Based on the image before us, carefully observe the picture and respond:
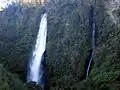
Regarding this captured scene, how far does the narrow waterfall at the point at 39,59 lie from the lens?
2047cm

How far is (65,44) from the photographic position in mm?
19812

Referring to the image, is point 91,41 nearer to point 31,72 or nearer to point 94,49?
point 94,49

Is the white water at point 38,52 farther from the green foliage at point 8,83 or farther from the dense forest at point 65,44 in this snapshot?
Answer: the green foliage at point 8,83

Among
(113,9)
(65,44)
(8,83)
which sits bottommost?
(8,83)

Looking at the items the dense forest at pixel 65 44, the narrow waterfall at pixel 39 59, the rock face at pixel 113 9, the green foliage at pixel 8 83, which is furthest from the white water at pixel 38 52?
the rock face at pixel 113 9

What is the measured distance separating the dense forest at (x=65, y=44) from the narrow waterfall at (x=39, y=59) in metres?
0.39

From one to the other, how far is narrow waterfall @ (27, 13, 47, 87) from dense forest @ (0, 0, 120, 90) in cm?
39

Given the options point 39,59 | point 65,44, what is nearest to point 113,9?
point 65,44

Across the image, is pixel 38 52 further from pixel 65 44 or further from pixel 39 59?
pixel 65 44

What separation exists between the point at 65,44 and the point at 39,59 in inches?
89.5

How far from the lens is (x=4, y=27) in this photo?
78.8ft

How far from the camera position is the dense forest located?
52.2 feet

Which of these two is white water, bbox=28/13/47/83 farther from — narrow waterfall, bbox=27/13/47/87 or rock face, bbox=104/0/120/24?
rock face, bbox=104/0/120/24

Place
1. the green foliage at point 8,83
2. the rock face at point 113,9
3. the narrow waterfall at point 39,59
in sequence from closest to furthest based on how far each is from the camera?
1. the green foliage at point 8,83
2. the rock face at point 113,9
3. the narrow waterfall at point 39,59
